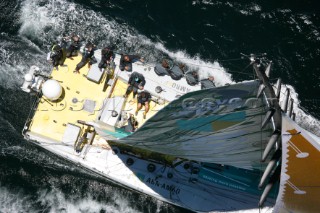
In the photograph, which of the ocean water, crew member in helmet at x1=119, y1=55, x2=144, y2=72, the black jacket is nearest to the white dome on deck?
crew member in helmet at x1=119, y1=55, x2=144, y2=72

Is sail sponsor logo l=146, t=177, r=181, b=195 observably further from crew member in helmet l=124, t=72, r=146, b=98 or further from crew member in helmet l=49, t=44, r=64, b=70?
crew member in helmet l=49, t=44, r=64, b=70

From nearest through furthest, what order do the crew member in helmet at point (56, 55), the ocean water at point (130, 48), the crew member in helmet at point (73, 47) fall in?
the crew member in helmet at point (56, 55) → the crew member in helmet at point (73, 47) → the ocean water at point (130, 48)

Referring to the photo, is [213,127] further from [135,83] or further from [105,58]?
[105,58]

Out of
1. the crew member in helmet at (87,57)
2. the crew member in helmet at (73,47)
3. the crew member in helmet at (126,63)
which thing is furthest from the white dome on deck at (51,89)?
the crew member in helmet at (126,63)

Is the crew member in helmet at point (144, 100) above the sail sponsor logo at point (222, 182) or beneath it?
above

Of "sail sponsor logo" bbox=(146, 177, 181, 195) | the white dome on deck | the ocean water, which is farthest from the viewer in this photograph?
the ocean water

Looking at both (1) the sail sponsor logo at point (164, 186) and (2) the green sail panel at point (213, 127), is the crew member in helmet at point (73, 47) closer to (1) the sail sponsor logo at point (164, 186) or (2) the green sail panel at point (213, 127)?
(2) the green sail panel at point (213, 127)

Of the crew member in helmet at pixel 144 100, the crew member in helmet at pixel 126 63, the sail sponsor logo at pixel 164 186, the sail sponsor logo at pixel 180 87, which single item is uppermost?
the crew member in helmet at pixel 126 63
